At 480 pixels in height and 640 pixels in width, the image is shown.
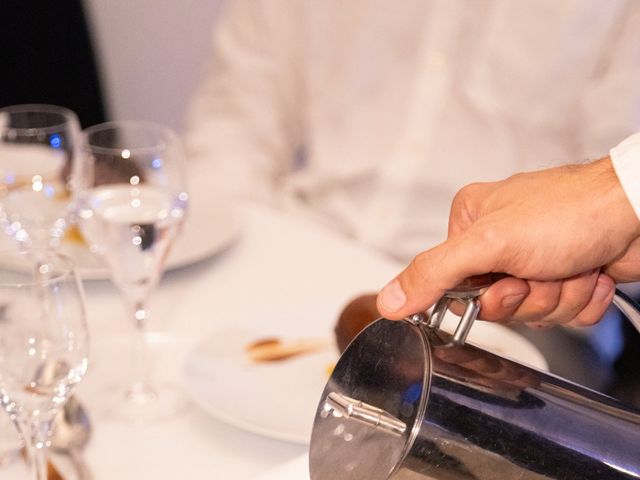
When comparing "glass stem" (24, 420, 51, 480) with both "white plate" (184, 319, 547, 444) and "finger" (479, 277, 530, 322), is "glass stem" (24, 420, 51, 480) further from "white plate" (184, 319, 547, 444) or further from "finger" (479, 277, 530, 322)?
"finger" (479, 277, 530, 322)

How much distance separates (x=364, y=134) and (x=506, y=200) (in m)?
0.92

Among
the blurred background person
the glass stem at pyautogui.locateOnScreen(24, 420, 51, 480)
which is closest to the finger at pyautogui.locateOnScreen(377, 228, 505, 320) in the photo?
the glass stem at pyautogui.locateOnScreen(24, 420, 51, 480)

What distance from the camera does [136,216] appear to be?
0.72 metres

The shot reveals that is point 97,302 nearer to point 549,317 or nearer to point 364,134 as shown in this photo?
point 549,317

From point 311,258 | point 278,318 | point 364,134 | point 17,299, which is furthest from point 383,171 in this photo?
point 17,299

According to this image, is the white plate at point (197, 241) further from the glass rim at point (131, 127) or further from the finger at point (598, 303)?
the finger at point (598, 303)

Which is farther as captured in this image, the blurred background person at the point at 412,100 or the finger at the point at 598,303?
the blurred background person at the point at 412,100

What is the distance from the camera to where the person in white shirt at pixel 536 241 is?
529 millimetres

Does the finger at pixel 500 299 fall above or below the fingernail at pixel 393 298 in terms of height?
below

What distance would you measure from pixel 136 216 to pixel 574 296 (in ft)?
1.10

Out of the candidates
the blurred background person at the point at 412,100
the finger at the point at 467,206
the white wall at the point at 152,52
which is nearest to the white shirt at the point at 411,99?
the blurred background person at the point at 412,100

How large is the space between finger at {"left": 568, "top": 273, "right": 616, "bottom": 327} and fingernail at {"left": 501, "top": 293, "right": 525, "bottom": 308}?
8cm

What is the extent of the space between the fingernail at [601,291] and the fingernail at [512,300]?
0.09 metres

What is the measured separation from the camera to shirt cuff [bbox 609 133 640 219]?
58 centimetres
